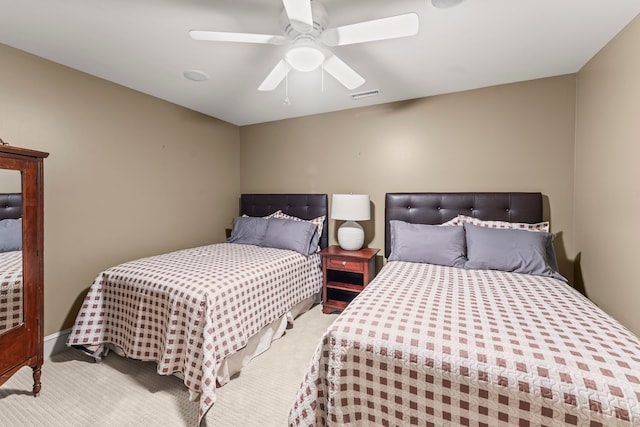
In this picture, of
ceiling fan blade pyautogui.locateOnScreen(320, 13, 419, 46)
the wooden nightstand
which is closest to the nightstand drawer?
the wooden nightstand

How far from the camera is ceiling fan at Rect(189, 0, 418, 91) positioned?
53.0 inches

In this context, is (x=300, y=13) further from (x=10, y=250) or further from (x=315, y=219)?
(x=315, y=219)

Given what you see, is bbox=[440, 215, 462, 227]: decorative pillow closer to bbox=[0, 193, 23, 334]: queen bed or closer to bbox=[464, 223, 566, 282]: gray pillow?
bbox=[464, 223, 566, 282]: gray pillow

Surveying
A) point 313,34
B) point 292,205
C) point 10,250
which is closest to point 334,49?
point 313,34

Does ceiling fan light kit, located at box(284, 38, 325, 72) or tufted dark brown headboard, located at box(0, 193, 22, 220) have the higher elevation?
ceiling fan light kit, located at box(284, 38, 325, 72)

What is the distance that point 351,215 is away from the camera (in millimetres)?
2992

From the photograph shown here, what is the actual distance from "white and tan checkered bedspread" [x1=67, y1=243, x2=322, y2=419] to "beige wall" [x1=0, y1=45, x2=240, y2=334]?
20.2 inches

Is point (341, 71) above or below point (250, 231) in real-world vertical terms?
above

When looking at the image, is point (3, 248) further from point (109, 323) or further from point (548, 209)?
point (548, 209)

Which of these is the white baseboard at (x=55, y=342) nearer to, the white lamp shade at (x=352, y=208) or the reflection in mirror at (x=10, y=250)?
the reflection in mirror at (x=10, y=250)

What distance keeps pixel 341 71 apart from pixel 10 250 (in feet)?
7.63

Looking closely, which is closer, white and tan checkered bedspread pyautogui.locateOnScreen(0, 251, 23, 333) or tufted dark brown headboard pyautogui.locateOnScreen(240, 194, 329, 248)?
white and tan checkered bedspread pyautogui.locateOnScreen(0, 251, 23, 333)

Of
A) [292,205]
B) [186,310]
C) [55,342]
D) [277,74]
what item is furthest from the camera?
[292,205]

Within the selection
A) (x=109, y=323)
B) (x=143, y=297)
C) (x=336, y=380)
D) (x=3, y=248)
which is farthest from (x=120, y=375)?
(x=336, y=380)
